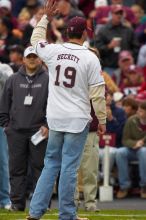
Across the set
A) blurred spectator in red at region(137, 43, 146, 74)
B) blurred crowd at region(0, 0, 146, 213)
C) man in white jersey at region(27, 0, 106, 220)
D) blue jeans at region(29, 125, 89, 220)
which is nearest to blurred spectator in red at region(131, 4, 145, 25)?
blurred crowd at region(0, 0, 146, 213)

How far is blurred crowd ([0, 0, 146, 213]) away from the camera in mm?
17484

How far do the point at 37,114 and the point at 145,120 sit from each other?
166 inches

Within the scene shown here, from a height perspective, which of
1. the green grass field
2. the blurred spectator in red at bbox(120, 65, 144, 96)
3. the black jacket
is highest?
the blurred spectator in red at bbox(120, 65, 144, 96)

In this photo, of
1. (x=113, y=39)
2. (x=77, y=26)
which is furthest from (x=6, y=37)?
(x=77, y=26)

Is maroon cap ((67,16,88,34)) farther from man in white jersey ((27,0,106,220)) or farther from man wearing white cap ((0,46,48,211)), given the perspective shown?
man wearing white cap ((0,46,48,211))

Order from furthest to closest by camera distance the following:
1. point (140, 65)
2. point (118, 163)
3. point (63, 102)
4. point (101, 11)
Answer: point (101, 11) < point (140, 65) < point (118, 163) < point (63, 102)

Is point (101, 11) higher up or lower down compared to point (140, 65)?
higher up

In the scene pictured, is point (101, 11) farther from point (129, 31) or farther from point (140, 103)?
point (140, 103)

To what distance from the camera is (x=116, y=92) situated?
19125 millimetres

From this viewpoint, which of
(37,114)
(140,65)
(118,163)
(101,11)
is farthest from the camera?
(101,11)

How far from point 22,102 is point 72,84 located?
2357mm

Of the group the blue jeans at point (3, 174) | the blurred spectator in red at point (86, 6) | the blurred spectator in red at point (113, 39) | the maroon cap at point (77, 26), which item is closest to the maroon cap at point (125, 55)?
the blurred spectator in red at point (113, 39)

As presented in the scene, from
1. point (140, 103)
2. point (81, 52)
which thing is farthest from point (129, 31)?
point (81, 52)

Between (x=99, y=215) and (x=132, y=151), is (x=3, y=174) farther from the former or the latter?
(x=132, y=151)
